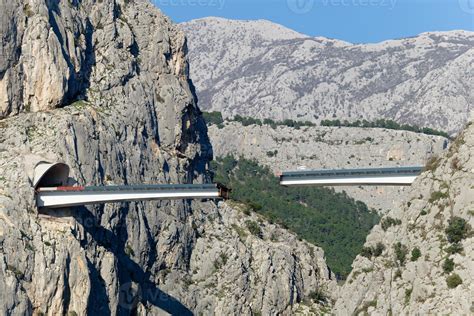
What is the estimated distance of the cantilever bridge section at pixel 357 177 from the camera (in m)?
122

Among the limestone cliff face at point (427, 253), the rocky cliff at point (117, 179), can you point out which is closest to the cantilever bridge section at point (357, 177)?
the limestone cliff face at point (427, 253)

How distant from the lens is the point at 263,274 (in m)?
170

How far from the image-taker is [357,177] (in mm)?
126188

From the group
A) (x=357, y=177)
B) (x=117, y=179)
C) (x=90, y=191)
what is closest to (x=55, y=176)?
(x=90, y=191)

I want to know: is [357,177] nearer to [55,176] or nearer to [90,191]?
[90,191]

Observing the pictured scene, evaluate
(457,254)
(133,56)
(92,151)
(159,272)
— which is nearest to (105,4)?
(133,56)

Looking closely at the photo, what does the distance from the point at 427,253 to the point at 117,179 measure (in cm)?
6067

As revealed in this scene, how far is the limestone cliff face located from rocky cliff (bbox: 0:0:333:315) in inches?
1603

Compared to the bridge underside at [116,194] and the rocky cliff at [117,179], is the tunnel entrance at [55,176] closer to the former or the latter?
the rocky cliff at [117,179]

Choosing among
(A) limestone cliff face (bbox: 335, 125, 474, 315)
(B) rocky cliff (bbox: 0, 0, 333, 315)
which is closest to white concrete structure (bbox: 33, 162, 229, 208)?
(B) rocky cliff (bbox: 0, 0, 333, 315)

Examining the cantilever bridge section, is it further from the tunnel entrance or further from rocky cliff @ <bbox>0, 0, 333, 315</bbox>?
the tunnel entrance

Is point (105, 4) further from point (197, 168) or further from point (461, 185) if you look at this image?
point (461, 185)

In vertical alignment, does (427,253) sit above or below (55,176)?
below

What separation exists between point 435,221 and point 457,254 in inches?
282
